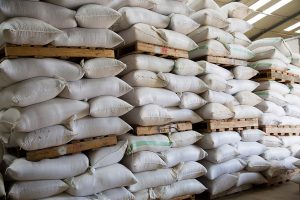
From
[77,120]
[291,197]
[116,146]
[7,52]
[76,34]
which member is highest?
[76,34]

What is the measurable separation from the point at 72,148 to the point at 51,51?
1050 mm

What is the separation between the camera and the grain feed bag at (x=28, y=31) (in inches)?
115

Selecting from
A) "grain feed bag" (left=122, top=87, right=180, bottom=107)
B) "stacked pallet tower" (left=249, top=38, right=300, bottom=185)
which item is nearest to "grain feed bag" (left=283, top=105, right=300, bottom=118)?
"stacked pallet tower" (left=249, top=38, right=300, bottom=185)

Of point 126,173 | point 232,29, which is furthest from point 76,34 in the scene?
point 232,29

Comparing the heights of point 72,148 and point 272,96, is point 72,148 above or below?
below

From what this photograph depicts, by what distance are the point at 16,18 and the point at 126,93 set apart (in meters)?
1.63

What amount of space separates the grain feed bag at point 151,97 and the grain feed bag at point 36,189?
53.1 inches

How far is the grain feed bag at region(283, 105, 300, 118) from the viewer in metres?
5.87

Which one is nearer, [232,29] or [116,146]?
[116,146]

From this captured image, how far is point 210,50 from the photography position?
4.94m

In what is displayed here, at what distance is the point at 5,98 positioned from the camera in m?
3.09

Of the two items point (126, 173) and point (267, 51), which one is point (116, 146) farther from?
point (267, 51)

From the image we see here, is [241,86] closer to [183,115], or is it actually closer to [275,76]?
[275,76]

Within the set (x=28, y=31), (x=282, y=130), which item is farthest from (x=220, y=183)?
(x=28, y=31)
